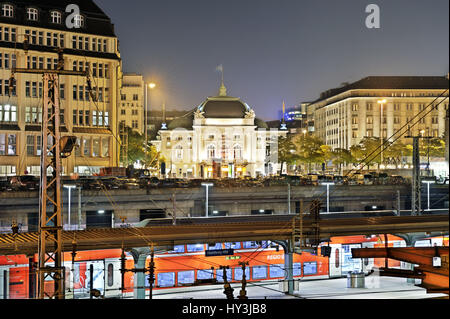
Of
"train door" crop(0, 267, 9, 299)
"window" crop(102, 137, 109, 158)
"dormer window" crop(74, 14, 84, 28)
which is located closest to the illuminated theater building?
"window" crop(102, 137, 109, 158)

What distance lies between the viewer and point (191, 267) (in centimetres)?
2711

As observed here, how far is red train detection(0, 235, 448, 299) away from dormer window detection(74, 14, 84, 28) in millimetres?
48037

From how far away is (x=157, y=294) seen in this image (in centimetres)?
2620

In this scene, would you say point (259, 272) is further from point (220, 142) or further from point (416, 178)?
point (220, 142)

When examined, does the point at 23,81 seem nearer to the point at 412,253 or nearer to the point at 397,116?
the point at 412,253

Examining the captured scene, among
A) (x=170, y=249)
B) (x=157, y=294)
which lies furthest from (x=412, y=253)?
(x=157, y=294)

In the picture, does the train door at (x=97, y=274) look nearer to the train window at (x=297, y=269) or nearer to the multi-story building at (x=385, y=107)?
the train window at (x=297, y=269)

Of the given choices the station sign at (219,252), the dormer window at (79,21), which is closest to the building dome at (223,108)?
the dormer window at (79,21)

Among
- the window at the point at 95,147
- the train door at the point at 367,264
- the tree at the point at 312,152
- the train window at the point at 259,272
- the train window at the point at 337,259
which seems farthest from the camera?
the tree at the point at 312,152

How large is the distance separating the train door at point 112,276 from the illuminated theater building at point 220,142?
99274mm

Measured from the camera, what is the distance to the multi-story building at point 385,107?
379 feet

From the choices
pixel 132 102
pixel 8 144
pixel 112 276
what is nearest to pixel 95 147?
pixel 8 144

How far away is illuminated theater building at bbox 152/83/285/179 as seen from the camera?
5049 inches
